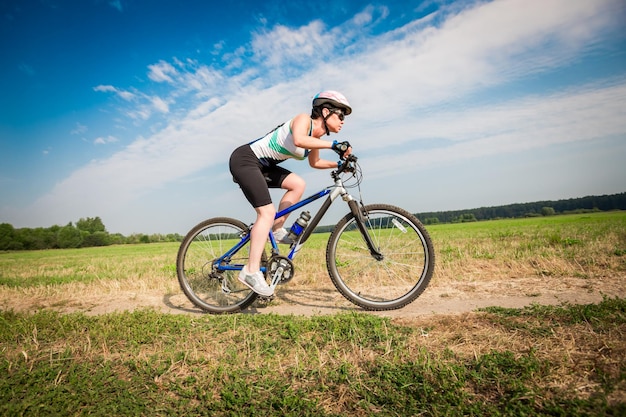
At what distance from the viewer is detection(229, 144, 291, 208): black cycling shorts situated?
457 centimetres

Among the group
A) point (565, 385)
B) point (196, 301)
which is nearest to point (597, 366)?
point (565, 385)

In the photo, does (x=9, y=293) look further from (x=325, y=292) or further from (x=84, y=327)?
(x=325, y=292)

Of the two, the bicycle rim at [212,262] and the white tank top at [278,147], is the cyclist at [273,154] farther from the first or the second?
the bicycle rim at [212,262]

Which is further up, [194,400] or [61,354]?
[61,354]

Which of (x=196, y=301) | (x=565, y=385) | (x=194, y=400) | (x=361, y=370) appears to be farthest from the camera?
(x=196, y=301)

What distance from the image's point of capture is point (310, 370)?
266 centimetres

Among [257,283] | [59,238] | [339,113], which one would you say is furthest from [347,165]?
[59,238]

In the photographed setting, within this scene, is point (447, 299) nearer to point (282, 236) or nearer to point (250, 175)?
point (282, 236)

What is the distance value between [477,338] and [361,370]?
113 centimetres

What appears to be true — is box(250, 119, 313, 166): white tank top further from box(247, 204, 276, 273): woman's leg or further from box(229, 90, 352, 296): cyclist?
box(247, 204, 276, 273): woman's leg

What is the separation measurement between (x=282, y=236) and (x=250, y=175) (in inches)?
38.7

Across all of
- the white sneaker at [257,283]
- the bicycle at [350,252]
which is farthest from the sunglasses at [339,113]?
the white sneaker at [257,283]

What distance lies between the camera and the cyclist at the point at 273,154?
432 centimetres

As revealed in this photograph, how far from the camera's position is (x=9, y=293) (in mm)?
7039
